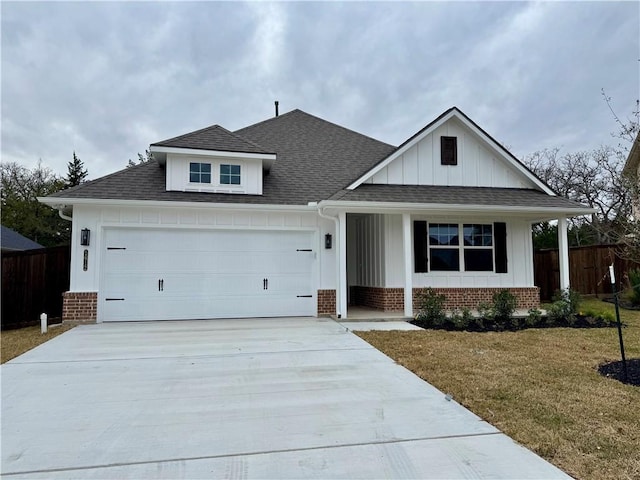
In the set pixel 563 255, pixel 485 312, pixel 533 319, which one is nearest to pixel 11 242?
pixel 485 312

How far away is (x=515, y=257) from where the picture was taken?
1110 cm

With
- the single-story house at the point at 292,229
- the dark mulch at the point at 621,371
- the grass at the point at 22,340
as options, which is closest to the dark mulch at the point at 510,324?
the single-story house at the point at 292,229

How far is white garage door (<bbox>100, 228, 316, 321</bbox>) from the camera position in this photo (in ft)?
31.0

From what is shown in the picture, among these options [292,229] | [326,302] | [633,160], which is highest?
[633,160]

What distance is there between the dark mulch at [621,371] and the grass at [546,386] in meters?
0.13

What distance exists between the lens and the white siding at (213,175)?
402 inches

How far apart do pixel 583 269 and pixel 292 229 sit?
1078 cm

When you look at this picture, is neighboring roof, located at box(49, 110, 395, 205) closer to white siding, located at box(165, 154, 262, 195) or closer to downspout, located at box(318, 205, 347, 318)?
white siding, located at box(165, 154, 262, 195)

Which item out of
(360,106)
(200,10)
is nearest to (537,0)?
(200,10)

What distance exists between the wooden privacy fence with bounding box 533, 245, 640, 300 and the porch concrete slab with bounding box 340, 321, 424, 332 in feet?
24.4

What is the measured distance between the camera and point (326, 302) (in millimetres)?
10203

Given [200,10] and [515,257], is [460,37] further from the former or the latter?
[200,10]

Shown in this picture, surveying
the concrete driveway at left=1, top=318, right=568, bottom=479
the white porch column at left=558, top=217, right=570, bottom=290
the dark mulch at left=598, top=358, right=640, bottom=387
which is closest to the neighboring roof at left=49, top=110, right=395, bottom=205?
the concrete driveway at left=1, top=318, right=568, bottom=479

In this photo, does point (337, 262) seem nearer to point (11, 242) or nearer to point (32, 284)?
point (32, 284)
